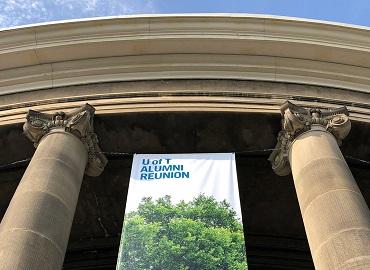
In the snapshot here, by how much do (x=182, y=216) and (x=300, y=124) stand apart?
4.95 metres

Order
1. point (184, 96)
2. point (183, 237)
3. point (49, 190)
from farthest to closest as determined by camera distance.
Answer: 1. point (184, 96)
2. point (49, 190)
3. point (183, 237)

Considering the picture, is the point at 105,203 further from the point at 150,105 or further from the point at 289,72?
the point at 289,72

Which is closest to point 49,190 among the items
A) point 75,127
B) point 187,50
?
point 75,127

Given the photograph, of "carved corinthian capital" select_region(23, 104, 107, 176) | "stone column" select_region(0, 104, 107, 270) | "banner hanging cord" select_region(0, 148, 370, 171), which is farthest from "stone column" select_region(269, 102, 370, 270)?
"stone column" select_region(0, 104, 107, 270)

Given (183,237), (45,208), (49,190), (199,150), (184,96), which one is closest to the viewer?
(183,237)

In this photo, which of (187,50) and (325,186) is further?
(187,50)

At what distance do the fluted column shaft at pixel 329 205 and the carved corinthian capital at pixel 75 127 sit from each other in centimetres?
571

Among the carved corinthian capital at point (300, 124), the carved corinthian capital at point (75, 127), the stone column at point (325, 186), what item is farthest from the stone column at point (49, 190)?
the stone column at point (325, 186)

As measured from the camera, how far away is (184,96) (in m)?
17.3

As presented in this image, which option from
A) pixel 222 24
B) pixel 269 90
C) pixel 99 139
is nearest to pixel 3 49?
pixel 99 139

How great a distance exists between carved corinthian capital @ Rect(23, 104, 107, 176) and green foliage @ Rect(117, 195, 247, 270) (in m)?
3.94

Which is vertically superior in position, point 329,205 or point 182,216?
point 329,205

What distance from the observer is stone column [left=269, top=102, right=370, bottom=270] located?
10.8 m

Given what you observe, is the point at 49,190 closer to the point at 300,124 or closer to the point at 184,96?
the point at 184,96
